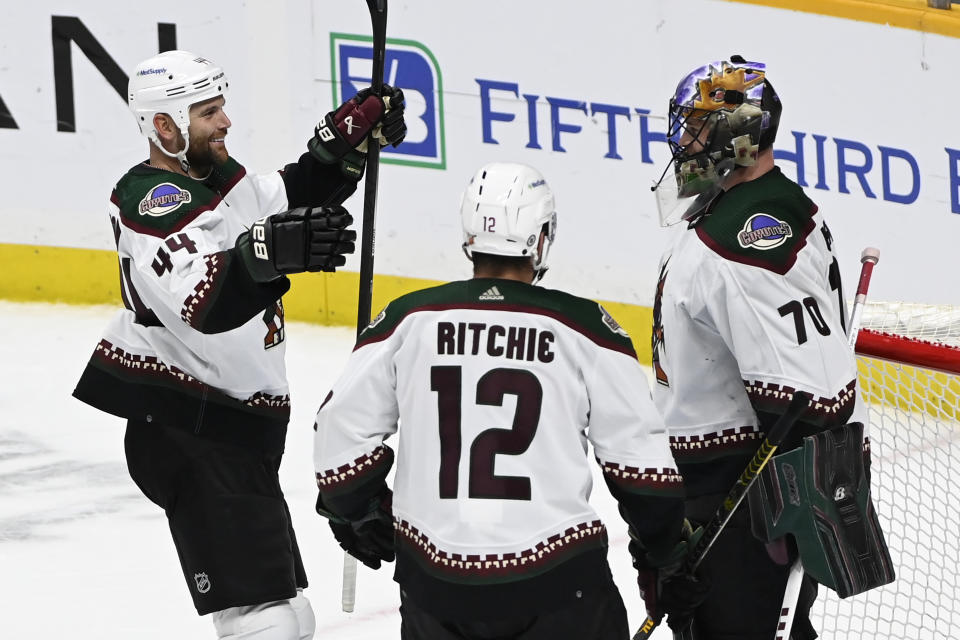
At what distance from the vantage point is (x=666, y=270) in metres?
2.61

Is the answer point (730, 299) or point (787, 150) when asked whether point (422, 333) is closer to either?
point (730, 299)

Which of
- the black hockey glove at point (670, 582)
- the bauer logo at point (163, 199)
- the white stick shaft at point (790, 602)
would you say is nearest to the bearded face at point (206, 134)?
the bauer logo at point (163, 199)

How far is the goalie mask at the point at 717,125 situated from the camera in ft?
8.39

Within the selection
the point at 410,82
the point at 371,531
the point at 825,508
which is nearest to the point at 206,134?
the point at 371,531

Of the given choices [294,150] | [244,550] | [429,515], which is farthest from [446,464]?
[294,150]

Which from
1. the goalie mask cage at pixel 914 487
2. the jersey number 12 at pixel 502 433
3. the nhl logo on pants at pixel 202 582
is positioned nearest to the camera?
the jersey number 12 at pixel 502 433

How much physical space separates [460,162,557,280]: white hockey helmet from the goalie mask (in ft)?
1.47

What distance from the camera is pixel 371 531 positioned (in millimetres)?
2402

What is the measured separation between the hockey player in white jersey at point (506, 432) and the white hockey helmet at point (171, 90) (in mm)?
909

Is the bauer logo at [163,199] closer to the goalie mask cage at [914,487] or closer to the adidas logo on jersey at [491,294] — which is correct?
the adidas logo on jersey at [491,294]

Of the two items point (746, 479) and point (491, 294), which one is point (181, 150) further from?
point (746, 479)

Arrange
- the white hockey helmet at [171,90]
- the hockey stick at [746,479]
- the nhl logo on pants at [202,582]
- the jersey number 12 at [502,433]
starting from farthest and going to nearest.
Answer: the white hockey helmet at [171,90] < the nhl logo on pants at [202,582] < the hockey stick at [746,479] < the jersey number 12 at [502,433]

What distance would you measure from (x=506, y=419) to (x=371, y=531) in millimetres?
387

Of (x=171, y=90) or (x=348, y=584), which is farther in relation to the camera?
(x=348, y=584)
